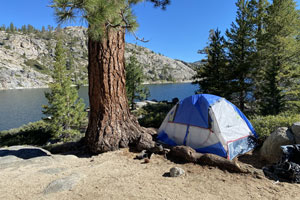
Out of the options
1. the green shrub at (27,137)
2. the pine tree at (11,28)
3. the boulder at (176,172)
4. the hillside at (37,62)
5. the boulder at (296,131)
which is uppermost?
the pine tree at (11,28)

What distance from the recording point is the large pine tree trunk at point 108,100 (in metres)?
4.77

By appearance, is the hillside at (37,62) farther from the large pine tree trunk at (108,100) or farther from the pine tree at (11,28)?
the large pine tree trunk at (108,100)

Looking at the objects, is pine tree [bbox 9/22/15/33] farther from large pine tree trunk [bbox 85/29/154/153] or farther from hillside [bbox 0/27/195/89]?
large pine tree trunk [bbox 85/29/154/153]

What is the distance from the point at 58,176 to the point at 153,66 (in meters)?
166

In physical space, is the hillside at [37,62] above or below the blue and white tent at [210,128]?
above

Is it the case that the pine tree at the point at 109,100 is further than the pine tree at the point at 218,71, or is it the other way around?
the pine tree at the point at 218,71

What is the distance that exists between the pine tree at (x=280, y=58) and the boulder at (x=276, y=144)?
27.1ft

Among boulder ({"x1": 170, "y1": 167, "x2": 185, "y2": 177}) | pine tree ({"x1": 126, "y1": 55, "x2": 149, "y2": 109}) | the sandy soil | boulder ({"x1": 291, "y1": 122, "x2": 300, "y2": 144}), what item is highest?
pine tree ({"x1": 126, "y1": 55, "x2": 149, "y2": 109})

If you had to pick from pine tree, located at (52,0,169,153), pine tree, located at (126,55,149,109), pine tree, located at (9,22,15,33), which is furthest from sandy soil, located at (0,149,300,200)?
pine tree, located at (9,22,15,33)

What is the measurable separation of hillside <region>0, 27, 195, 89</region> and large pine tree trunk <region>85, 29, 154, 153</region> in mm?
76900

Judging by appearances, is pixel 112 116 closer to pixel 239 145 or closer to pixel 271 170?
pixel 239 145

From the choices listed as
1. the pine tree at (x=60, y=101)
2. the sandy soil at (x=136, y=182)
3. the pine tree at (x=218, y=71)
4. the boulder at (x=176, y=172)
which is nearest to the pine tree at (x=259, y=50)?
the pine tree at (x=218, y=71)

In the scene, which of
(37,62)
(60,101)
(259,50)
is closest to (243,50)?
(259,50)

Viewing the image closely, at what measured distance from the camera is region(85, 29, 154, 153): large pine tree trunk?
15.6 feet
